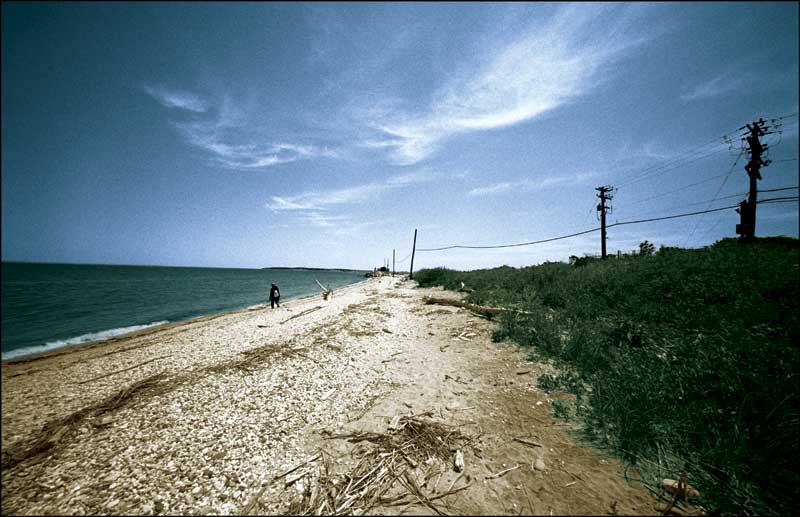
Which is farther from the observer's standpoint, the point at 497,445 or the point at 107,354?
the point at 107,354

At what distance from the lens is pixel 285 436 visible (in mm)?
4949

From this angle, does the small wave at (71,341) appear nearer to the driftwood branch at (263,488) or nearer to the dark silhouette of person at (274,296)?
the dark silhouette of person at (274,296)

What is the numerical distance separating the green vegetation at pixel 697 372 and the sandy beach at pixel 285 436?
2.70 feet

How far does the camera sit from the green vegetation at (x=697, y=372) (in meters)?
3.85

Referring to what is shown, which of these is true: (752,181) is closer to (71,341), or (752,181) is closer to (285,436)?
(285,436)

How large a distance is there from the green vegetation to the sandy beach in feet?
2.70

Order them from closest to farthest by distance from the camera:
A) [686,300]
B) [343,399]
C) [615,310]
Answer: [343,399]
[686,300]
[615,310]

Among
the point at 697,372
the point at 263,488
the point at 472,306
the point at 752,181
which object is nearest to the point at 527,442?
the point at 697,372

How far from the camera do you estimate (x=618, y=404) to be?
5.08 m

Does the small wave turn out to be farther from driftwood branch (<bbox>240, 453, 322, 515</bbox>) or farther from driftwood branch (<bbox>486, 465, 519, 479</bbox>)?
driftwood branch (<bbox>486, 465, 519, 479</bbox>)

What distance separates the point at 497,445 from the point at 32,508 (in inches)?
259

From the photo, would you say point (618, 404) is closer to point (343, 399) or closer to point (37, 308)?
point (343, 399)

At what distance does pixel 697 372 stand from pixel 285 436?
25.3ft

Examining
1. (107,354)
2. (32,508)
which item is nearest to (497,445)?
(32,508)
